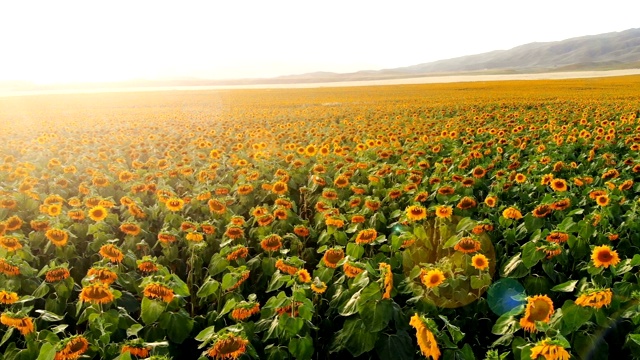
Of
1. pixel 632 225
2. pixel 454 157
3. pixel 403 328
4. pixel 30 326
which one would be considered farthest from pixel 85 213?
pixel 454 157

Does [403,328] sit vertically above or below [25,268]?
below

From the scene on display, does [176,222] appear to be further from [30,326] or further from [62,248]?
[30,326]

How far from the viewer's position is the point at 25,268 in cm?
365

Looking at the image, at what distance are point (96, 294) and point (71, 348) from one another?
1.81 ft

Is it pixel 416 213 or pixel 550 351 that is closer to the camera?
pixel 550 351

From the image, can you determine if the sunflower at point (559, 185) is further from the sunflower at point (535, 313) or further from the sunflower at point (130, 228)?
the sunflower at point (130, 228)

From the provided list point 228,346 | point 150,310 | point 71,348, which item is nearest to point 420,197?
point 150,310

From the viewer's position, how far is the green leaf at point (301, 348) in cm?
277

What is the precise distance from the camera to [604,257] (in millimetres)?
3639

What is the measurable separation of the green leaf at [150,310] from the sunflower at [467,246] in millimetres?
2366

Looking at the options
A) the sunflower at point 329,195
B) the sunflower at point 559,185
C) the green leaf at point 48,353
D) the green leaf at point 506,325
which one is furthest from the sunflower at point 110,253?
the sunflower at point 559,185

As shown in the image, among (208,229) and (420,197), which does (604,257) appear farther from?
(208,229)

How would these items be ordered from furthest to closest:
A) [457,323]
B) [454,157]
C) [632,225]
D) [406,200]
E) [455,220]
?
[454,157] → [406,200] → [455,220] → [632,225] → [457,323]

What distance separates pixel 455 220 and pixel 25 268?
412cm
